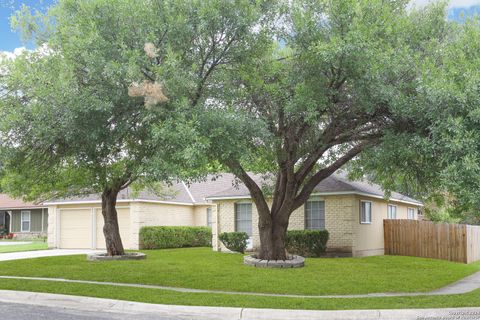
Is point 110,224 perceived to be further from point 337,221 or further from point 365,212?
point 365,212

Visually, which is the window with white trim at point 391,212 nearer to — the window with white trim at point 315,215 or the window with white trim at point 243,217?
the window with white trim at point 315,215

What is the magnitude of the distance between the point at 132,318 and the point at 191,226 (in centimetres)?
2332

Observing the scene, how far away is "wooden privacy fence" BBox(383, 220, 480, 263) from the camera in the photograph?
2367 centimetres

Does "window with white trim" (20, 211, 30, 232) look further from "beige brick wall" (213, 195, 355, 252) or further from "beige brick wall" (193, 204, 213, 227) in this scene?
"beige brick wall" (213, 195, 355, 252)

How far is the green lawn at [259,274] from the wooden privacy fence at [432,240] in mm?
2589

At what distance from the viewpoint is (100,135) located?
1329 centimetres

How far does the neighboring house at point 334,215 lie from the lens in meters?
24.2

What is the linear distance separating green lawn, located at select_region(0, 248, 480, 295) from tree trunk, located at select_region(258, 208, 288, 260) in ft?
3.49

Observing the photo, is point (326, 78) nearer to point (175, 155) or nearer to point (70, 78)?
point (175, 155)

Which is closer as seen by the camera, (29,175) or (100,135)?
(100,135)

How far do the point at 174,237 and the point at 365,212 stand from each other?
11.3 m

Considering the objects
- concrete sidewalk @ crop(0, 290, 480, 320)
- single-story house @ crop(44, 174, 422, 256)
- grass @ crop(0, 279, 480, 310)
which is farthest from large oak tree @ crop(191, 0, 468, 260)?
single-story house @ crop(44, 174, 422, 256)

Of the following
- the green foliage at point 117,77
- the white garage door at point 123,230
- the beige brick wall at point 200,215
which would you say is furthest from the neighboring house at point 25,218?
the green foliage at point 117,77

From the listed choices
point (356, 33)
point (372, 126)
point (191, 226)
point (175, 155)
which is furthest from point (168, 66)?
point (191, 226)
